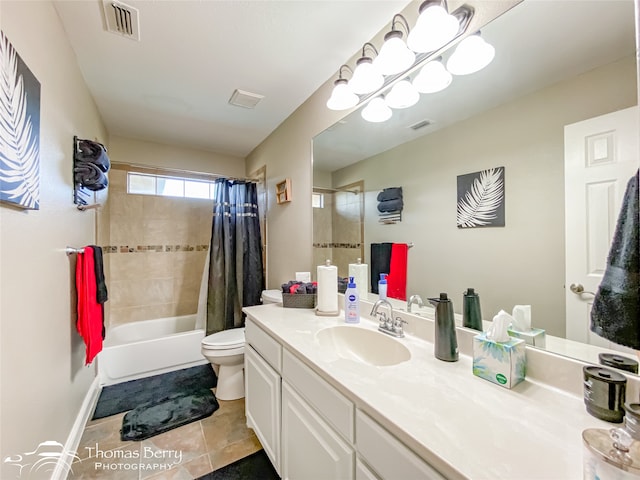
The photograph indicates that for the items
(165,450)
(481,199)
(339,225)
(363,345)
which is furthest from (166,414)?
(481,199)

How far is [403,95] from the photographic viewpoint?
4.54 feet

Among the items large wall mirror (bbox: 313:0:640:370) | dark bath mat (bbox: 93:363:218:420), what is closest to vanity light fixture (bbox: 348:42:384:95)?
large wall mirror (bbox: 313:0:640:370)

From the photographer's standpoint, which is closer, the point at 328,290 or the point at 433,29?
the point at 433,29

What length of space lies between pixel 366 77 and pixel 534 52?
73cm

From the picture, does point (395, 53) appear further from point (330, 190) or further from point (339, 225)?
point (339, 225)

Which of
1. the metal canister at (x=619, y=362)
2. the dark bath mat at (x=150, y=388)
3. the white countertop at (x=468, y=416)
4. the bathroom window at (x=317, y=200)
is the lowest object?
the dark bath mat at (x=150, y=388)

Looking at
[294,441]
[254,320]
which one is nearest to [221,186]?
[254,320]

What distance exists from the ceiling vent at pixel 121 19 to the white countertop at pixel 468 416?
5.99 feet

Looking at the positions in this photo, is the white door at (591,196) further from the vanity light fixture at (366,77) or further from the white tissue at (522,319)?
the vanity light fixture at (366,77)

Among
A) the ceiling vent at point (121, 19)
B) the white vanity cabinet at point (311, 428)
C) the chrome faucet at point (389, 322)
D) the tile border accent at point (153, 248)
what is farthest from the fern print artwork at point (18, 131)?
the tile border accent at point (153, 248)

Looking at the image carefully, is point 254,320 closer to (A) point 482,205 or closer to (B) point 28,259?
(B) point 28,259

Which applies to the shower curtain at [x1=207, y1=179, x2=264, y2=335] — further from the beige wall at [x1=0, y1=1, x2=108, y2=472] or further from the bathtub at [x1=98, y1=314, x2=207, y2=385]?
the beige wall at [x1=0, y1=1, x2=108, y2=472]

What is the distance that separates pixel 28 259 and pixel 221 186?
6.56ft

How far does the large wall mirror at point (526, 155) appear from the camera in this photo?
0.79 meters
